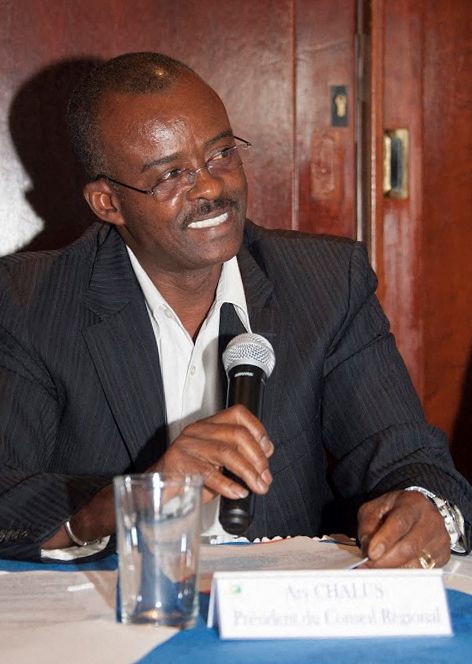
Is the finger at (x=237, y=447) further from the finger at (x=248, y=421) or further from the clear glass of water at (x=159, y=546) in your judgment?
the clear glass of water at (x=159, y=546)

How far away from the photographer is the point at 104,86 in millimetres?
2129

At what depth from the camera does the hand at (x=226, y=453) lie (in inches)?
56.3

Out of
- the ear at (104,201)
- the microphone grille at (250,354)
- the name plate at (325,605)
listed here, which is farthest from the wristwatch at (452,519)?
the ear at (104,201)

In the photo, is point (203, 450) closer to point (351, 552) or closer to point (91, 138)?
point (351, 552)

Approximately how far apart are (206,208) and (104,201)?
29 centimetres

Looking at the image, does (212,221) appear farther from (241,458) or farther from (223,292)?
(241,458)

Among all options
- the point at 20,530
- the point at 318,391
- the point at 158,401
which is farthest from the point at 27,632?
the point at 318,391

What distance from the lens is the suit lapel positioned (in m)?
2.05

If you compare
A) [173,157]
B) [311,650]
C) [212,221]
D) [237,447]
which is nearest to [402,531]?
[237,447]

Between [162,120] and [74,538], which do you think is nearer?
[74,538]

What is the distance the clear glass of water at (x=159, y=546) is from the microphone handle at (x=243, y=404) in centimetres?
18

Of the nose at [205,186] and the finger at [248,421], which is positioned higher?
the nose at [205,186]

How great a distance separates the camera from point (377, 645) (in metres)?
1.17

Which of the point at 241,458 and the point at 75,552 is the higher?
the point at 241,458
